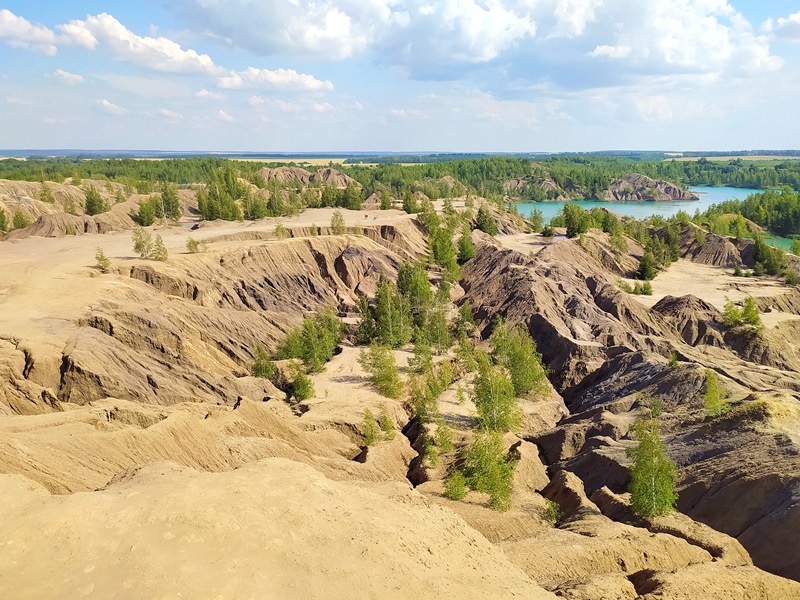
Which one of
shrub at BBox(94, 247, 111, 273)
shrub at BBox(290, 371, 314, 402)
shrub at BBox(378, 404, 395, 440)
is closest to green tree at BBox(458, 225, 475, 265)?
shrub at BBox(290, 371, 314, 402)

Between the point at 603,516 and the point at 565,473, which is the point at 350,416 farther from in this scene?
the point at 603,516

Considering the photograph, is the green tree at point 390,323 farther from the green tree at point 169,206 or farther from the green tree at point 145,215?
the green tree at point 169,206

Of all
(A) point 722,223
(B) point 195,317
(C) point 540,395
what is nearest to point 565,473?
(C) point 540,395

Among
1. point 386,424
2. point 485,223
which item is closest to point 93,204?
point 485,223

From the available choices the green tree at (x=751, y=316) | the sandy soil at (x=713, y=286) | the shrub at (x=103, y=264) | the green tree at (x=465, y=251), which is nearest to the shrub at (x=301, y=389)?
the shrub at (x=103, y=264)

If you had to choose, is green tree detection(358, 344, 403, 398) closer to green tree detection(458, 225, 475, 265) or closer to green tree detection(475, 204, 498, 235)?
green tree detection(458, 225, 475, 265)

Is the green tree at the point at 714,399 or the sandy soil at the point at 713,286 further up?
the green tree at the point at 714,399

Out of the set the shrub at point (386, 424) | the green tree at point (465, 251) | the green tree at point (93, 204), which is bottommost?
the shrub at point (386, 424)
